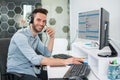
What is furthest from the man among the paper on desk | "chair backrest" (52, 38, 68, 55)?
"chair backrest" (52, 38, 68, 55)

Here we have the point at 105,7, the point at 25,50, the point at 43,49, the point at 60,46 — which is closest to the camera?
the point at 25,50

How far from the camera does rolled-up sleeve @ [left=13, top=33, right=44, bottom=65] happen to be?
1.39 metres

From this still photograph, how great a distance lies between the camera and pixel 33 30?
1659 millimetres

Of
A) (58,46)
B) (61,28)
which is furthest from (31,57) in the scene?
(61,28)

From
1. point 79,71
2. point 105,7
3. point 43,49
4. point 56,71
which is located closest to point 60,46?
point 43,49

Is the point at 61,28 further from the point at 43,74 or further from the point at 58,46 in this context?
the point at 43,74

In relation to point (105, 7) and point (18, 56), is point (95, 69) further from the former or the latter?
point (105, 7)

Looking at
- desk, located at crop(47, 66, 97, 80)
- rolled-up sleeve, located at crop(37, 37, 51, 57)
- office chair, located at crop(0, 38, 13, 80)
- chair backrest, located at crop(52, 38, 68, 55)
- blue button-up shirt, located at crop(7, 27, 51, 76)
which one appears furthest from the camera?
chair backrest, located at crop(52, 38, 68, 55)

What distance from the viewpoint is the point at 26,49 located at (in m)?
1.45

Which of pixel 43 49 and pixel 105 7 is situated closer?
pixel 43 49

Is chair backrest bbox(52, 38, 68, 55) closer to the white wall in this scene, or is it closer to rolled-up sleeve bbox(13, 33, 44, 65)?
the white wall

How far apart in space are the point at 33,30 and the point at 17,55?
0.25 meters

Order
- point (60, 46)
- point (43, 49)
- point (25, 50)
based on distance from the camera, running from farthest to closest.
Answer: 1. point (60, 46)
2. point (43, 49)
3. point (25, 50)

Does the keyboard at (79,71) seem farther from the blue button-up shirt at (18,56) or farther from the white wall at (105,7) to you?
the white wall at (105,7)
